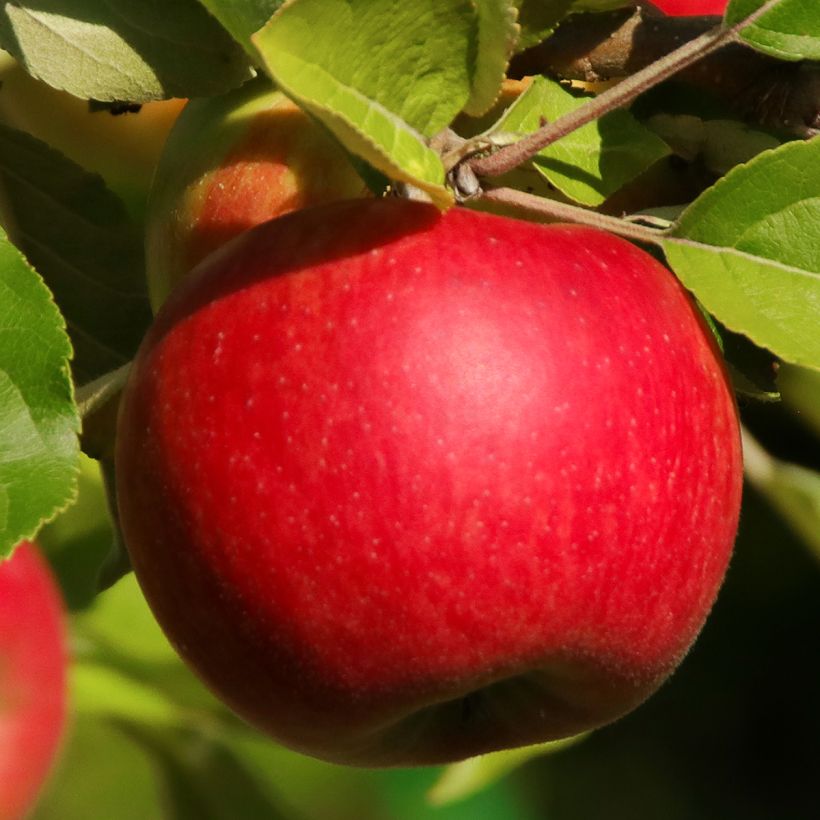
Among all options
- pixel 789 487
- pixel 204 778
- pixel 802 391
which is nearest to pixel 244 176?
pixel 802 391

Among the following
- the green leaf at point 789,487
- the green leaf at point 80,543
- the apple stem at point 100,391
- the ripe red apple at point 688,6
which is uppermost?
the ripe red apple at point 688,6

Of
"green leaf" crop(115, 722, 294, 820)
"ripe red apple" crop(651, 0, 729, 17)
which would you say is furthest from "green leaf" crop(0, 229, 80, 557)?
"green leaf" crop(115, 722, 294, 820)

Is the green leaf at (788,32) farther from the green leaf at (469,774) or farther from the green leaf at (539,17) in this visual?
the green leaf at (469,774)

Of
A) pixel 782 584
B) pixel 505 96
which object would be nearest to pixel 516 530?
pixel 505 96

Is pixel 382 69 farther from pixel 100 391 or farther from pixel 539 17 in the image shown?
pixel 100 391

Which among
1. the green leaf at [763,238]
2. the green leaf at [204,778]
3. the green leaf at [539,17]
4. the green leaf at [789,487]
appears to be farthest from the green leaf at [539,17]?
the green leaf at [204,778]

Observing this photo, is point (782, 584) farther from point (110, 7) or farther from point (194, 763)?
point (110, 7)

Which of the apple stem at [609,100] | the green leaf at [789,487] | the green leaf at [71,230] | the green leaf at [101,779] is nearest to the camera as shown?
the apple stem at [609,100]
